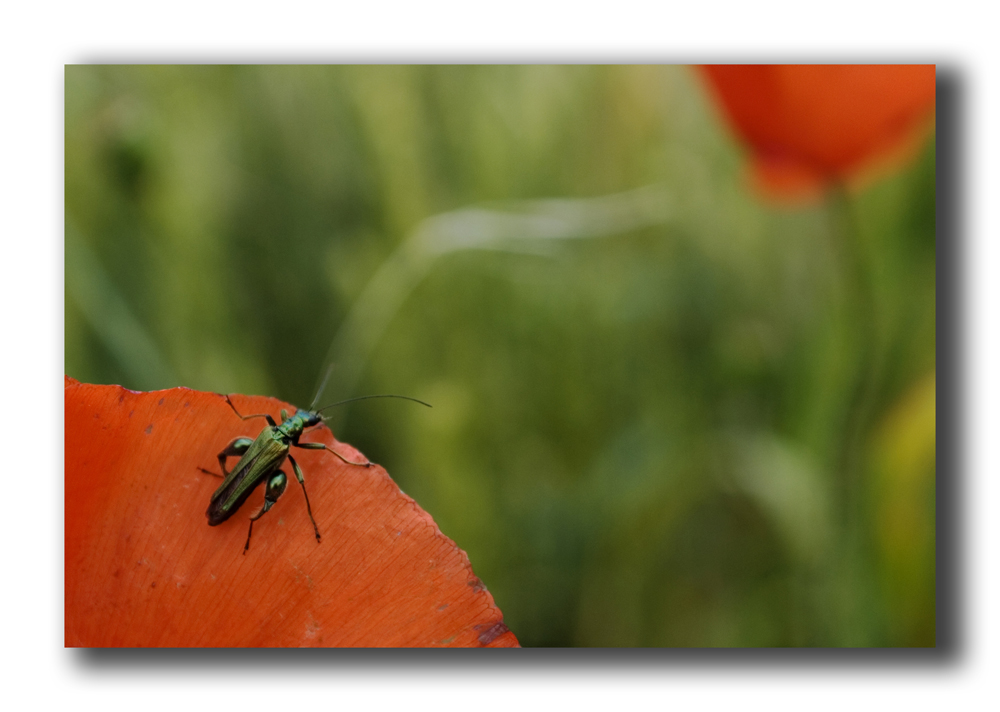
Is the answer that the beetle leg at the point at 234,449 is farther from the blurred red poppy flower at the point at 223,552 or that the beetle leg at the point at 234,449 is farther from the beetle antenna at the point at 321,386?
the beetle antenna at the point at 321,386

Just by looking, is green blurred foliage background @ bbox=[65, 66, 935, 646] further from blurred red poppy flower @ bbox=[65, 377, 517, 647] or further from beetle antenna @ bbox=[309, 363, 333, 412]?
blurred red poppy flower @ bbox=[65, 377, 517, 647]

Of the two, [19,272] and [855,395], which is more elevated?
[19,272]

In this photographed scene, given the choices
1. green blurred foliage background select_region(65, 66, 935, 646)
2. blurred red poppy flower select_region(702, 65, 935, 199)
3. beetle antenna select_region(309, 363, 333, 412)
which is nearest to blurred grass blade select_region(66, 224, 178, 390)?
green blurred foliage background select_region(65, 66, 935, 646)

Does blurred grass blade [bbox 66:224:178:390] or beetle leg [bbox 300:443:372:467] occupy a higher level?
blurred grass blade [bbox 66:224:178:390]

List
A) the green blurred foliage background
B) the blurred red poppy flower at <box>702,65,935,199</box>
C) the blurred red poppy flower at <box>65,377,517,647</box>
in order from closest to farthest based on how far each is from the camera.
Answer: the blurred red poppy flower at <box>65,377,517,647</box> < the blurred red poppy flower at <box>702,65,935,199</box> < the green blurred foliage background

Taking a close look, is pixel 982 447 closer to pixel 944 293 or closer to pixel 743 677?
pixel 944 293

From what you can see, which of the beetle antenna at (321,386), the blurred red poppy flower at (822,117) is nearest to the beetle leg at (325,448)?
the beetle antenna at (321,386)

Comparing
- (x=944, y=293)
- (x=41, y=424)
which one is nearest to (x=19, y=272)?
(x=41, y=424)
